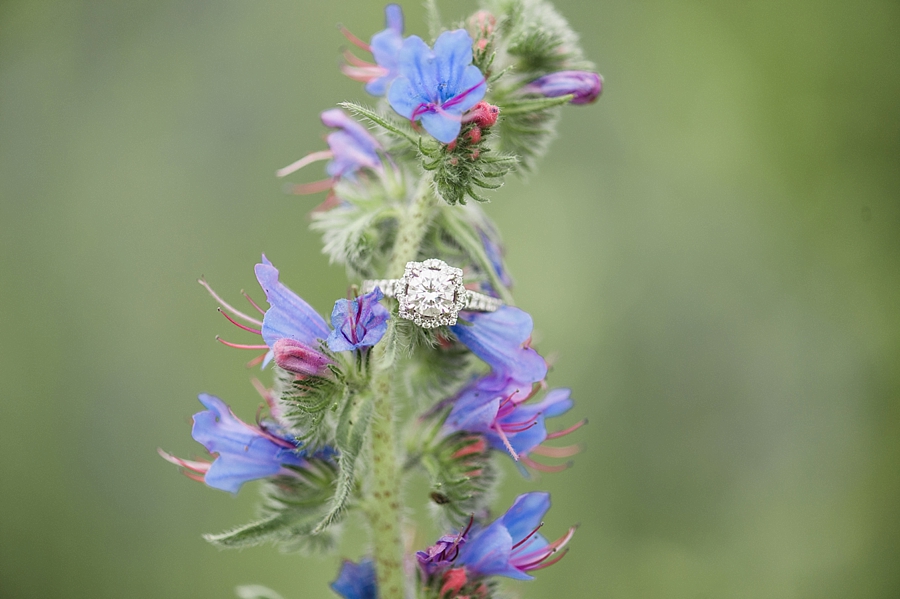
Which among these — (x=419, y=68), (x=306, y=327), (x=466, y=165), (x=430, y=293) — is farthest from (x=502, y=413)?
(x=419, y=68)

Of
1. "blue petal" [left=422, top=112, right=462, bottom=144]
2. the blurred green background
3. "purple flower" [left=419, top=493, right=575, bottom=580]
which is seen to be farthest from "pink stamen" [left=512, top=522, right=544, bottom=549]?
the blurred green background

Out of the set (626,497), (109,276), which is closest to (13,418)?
(109,276)

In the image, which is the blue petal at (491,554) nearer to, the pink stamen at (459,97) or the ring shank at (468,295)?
the ring shank at (468,295)

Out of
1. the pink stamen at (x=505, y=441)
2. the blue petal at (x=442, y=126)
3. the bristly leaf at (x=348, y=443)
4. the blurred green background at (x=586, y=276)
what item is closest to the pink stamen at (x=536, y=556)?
the pink stamen at (x=505, y=441)

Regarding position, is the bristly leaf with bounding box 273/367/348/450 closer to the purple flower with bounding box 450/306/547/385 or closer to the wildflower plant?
the wildflower plant

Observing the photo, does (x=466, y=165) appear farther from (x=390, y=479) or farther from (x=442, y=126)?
(x=390, y=479)
